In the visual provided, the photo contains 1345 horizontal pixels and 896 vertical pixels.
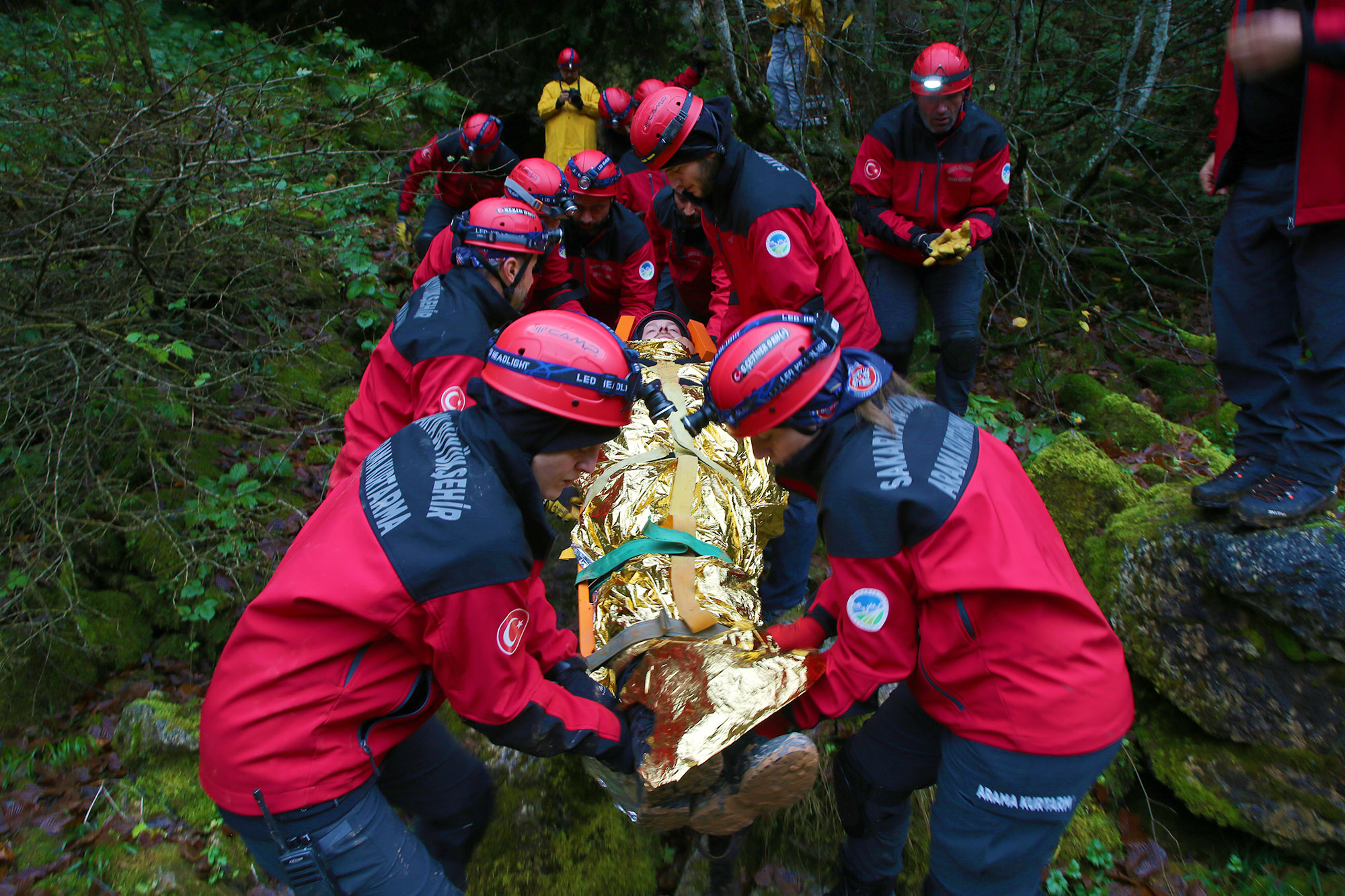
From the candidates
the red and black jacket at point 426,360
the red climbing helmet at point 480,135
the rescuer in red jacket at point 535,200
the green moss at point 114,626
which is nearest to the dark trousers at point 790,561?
the red and black jacket at point 426,360

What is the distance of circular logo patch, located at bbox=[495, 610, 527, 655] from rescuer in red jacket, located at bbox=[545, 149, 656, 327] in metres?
3.73

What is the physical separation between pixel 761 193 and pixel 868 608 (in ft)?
7.21

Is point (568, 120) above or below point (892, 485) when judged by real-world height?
below

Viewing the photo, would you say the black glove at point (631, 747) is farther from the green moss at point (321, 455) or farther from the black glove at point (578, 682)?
the green moss at point (321, 455)

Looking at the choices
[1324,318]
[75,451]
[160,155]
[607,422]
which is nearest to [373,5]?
[160,155]

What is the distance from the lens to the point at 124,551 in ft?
13.5

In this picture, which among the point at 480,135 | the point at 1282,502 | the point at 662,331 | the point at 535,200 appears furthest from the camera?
the point at 480,135

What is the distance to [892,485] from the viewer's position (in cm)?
180

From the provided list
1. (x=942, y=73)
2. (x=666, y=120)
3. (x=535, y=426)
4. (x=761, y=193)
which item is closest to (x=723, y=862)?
(x=535, y=426)

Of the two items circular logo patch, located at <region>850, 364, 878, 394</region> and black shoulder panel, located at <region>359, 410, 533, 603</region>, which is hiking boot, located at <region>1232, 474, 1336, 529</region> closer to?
circular logo patch, located at <region>850, 364, 878, 394</region>

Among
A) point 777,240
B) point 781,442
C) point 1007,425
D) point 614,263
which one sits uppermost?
point 781,442

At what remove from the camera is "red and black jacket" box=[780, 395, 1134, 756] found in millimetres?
1779

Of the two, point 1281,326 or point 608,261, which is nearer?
point 1281,326

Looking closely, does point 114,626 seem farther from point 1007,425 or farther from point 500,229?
point 1007,425
